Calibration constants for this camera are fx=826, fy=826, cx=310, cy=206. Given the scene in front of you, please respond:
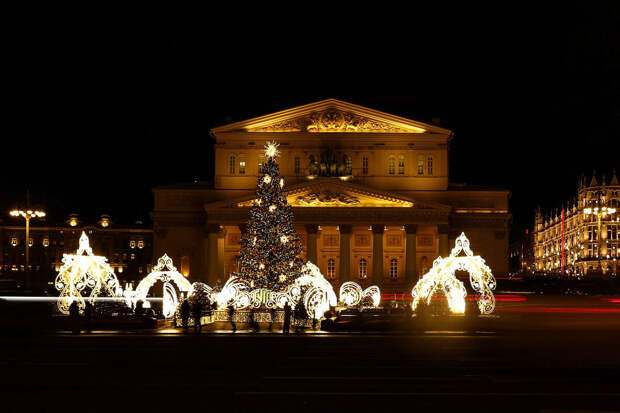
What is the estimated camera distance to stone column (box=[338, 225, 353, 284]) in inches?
3000

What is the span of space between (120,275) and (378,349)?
11329 cm

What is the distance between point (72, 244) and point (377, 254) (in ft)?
235

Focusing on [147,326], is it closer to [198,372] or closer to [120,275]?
[198,372]

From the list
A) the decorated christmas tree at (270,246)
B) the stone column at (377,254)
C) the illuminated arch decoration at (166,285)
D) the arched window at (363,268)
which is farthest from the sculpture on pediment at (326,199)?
the illuminated arch decoration at (166,285)

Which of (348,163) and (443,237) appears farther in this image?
(348,163)

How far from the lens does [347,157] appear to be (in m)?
81.6

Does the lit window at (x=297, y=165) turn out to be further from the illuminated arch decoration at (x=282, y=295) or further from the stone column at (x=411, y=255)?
the illuminated arch decoration at (x=282, y=295)

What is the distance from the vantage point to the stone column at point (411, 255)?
75938 mm

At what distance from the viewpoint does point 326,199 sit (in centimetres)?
7650

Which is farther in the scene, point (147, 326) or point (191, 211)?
point (191, 211)

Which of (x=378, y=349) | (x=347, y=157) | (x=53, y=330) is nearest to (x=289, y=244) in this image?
(x=53, y=330)

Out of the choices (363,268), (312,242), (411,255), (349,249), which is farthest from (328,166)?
(411,255)

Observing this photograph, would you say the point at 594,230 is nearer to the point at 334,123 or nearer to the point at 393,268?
the point at 393,268

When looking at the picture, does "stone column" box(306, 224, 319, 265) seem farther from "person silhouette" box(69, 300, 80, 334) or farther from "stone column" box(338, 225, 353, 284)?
"person silhouette" box(69, 300, 80, 334)
